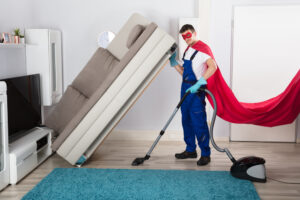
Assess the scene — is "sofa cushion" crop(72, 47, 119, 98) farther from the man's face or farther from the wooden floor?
the man's face

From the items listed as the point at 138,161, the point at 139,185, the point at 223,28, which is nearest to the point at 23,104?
the point at 138,161

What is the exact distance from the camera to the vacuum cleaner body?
3.22 meters

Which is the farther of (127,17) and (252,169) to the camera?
(127,17)

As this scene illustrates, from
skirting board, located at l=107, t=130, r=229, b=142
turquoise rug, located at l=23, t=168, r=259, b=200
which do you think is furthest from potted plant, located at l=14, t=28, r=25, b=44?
skirting board, located at l=107, t=130, r=229, b=142

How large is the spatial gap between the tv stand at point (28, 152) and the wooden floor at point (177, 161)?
0.07 m

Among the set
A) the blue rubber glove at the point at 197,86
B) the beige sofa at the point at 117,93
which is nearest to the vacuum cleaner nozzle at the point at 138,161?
the beige sofa at the point at 117,93

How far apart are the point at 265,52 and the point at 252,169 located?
2.03 meters

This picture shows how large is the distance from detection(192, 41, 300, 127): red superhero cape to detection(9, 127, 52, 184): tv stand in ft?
6.36

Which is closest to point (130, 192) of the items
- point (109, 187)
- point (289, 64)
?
point (109, 187)

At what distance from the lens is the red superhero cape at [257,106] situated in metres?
3.42

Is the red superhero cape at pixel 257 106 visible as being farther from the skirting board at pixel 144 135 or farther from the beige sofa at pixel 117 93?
the skirting board at pixel 144 135

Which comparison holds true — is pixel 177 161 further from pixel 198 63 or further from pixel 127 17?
pixel 127 17

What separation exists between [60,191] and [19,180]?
549mm

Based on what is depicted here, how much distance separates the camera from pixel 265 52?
4688 mm
